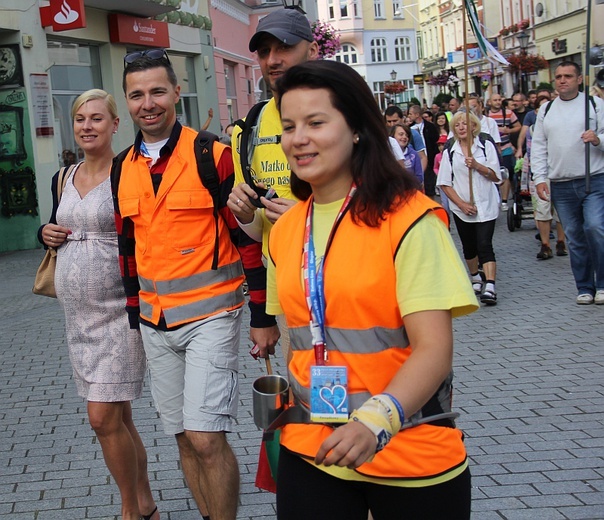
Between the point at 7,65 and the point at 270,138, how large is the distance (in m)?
13.5

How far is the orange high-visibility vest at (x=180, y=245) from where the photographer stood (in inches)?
151

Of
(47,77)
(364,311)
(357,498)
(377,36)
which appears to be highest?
(377,36)

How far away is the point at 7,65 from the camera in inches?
638

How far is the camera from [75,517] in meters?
4.54

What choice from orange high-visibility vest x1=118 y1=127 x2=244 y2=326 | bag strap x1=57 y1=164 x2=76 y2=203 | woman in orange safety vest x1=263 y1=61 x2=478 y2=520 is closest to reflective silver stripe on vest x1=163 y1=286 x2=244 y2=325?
orange high-visibility vest x1=118 y1=127 x2=244 y2=326

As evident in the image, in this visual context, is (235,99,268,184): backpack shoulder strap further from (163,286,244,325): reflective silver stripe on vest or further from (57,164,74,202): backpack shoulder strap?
(57,164,74,202): backpack shoulder strap

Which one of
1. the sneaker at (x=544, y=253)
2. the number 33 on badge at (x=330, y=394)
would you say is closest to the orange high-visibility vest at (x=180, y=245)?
the number 33 on badge at (x=330, y=394)

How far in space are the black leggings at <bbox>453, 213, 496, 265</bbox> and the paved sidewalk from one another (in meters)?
0.57

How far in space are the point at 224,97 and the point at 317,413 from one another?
25.6m

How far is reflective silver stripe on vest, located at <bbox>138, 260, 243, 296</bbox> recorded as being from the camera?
384 cm

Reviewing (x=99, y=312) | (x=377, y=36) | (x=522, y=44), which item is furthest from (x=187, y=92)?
(x=377, y=36)

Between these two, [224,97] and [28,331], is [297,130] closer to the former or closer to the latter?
[28,331]

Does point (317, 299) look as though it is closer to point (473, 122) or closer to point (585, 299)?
point (585, 299)

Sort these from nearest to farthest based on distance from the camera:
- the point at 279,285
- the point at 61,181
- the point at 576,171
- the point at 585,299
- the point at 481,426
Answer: the point at 279,285, the point at 61,181, the point at 481,426, the point at 576,171, the point at 585,299
